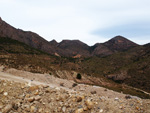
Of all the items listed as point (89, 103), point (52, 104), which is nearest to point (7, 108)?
point (52, 104)

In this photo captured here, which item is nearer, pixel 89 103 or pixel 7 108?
pixel 7 108

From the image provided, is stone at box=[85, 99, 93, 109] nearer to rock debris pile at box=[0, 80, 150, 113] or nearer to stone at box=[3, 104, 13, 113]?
rock debris pile at box=[0, 80, 150, 113]

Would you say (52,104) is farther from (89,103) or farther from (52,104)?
(89,103)

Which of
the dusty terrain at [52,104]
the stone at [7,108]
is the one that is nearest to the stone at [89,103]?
the dusty terrain at [52,104]

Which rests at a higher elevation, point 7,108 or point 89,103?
point 89,103

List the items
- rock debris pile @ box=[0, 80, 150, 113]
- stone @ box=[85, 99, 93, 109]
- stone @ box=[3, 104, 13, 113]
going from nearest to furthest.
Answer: stone @ box=[3, 104, 13, 113] < rock debris pile @ box=[0, 80, 150, 113] < stone @ box=[85, 99, 93, 109]

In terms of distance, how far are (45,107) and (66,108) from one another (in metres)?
1.18

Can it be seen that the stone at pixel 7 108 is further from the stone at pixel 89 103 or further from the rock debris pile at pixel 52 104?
the stone at pixel 89 103

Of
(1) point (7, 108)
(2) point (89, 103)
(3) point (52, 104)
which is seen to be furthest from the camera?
(3) point (52, 104)

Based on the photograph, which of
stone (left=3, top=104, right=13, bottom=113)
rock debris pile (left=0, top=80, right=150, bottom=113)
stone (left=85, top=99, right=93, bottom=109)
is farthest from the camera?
stone (left=85, top=99, right=93, bottom=109)

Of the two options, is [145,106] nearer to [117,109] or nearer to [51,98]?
[117,109]

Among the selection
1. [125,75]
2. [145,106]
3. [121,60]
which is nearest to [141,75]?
[125,75]

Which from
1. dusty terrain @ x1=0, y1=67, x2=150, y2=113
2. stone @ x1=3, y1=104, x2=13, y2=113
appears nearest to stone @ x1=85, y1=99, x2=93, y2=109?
dusty terrain @ x1=0, y1=67, x2=150, y2=113

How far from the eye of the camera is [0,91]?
6.46 meters
